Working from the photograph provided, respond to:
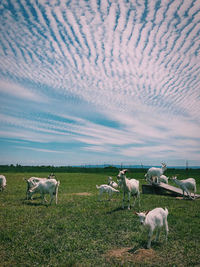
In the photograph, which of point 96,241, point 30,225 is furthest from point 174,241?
point 30,225

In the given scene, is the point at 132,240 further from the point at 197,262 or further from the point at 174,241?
the point at 197,262

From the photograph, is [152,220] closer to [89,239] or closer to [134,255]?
[134,255]

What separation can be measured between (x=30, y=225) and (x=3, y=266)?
3680mm

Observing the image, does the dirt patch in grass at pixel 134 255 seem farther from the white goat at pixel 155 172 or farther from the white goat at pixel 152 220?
the white goat at pixel 155 172

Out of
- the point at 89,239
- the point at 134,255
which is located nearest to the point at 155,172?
the point at 89,239

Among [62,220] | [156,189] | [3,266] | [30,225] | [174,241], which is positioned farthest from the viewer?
[156,189]

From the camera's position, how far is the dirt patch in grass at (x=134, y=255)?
6.23 m

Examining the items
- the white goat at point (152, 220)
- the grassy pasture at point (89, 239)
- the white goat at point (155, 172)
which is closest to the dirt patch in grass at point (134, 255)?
the grassy pasture at point (89, 239)

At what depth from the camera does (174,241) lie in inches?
302

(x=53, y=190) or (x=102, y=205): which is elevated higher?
(x=53, y=190)

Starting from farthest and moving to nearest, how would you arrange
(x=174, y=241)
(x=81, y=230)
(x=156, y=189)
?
(x=156, y=189), (x=81, y=230), (x=174, y=241)

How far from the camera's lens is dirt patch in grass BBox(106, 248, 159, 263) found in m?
6.23

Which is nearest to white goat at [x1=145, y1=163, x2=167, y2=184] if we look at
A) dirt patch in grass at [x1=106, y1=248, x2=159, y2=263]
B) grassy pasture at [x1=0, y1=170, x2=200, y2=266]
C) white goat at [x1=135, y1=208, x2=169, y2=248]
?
grassy pasture at [x1=0, y1=170, x2=200, y2=266]

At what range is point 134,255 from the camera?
6.53 meters
